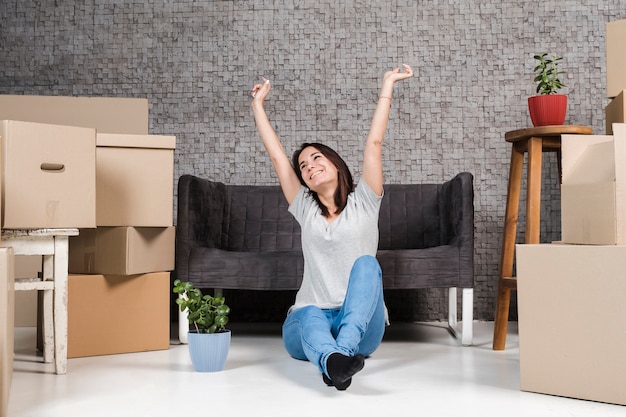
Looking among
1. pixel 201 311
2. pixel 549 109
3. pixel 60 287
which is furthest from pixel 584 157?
pixel 60 287

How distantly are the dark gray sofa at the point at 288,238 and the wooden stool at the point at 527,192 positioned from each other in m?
0.12

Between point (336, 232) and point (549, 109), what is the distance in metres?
1.02

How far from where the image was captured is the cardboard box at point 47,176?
6.93ft

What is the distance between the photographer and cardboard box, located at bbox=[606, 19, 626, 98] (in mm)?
2326

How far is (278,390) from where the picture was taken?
198 cm

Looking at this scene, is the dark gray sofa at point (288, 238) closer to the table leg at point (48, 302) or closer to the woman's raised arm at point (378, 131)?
the woman's raised arm at point (378, 131)

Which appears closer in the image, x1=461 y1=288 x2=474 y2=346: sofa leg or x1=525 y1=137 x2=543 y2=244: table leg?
x1=525 y1=137 x2=543 y2=244: table leg

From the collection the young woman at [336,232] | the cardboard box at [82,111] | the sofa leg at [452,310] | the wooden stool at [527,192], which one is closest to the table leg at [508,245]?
the wooden stool at [527,192]

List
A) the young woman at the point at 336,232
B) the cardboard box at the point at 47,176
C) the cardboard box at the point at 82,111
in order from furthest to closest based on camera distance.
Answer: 1. the cardboard box at the point at 82,111
2. the young woman at the point at 336,232
3. the cardboard box at the point at 47,176

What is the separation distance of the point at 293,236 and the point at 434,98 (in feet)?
3.28

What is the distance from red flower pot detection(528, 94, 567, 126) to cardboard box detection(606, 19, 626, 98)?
41cm

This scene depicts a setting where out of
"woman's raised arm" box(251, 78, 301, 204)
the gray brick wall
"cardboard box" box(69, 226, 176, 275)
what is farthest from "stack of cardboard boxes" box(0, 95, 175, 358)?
the gray brick wall

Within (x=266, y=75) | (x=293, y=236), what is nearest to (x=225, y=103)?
(x=266, y=75)

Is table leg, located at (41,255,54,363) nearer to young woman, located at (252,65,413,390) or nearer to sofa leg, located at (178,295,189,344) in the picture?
sofa leg, located at (178,295,189,344)
